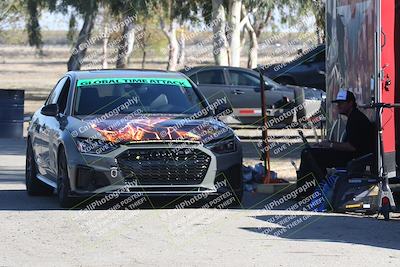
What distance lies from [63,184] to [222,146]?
1.87 metres

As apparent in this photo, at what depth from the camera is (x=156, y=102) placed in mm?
12719

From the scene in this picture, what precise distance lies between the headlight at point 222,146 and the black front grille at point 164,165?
13cm

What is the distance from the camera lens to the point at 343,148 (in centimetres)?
1195

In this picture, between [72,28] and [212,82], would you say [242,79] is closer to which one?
[212,82]

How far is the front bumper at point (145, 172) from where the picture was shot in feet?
37.2

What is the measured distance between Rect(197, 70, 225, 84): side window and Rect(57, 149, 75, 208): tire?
14.0m

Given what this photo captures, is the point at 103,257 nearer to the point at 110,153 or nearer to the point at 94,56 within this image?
the point at 110,153

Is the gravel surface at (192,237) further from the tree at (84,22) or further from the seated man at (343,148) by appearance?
the tree at (84,22)

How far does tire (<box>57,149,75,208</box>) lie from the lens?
11581 millimetres

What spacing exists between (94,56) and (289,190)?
6986 cm

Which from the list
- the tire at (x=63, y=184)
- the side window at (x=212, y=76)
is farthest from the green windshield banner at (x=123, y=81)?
the side window at (x=212, y=76)

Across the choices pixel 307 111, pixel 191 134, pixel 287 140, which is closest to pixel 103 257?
pixel 191 134

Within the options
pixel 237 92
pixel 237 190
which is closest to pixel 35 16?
pixel 237 92

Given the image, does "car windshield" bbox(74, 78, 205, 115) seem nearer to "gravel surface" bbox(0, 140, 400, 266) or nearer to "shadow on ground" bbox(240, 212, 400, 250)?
"gravel surface" bbox(0, 140, 400, 266)
